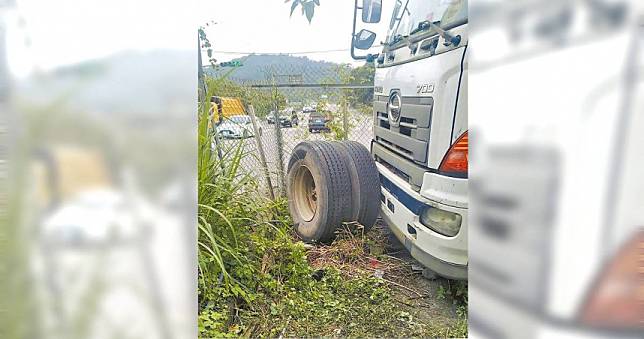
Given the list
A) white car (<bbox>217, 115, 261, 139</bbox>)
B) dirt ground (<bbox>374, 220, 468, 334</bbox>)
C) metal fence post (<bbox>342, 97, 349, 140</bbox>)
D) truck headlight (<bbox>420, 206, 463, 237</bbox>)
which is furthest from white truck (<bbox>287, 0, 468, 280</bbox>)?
metal fence post (<bbox>342, 97, 349, 140</bbox>)

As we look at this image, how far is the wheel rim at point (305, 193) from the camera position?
9.25ft

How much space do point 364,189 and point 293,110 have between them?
4.27 ft

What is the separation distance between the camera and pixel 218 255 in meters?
1.90

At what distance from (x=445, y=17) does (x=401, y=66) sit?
428 millimetres

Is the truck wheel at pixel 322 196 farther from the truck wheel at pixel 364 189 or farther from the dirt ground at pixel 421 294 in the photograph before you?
the dirt ground at pixel 421 294

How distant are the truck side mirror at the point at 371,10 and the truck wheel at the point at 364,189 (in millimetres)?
1022

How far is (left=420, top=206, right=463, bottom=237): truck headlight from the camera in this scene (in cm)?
168

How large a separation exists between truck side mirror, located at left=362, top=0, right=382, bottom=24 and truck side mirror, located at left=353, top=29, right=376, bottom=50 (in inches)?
3.2

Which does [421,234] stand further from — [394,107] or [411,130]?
[394,107]

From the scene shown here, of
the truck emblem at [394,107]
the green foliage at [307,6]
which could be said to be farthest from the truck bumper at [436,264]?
the green foliage at [307,6]

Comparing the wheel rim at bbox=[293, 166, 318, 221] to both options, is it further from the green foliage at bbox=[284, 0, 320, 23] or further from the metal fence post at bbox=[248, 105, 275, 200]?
the green foliage at bbox=[284, 0, 320, 23]

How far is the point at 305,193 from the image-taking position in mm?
2902
